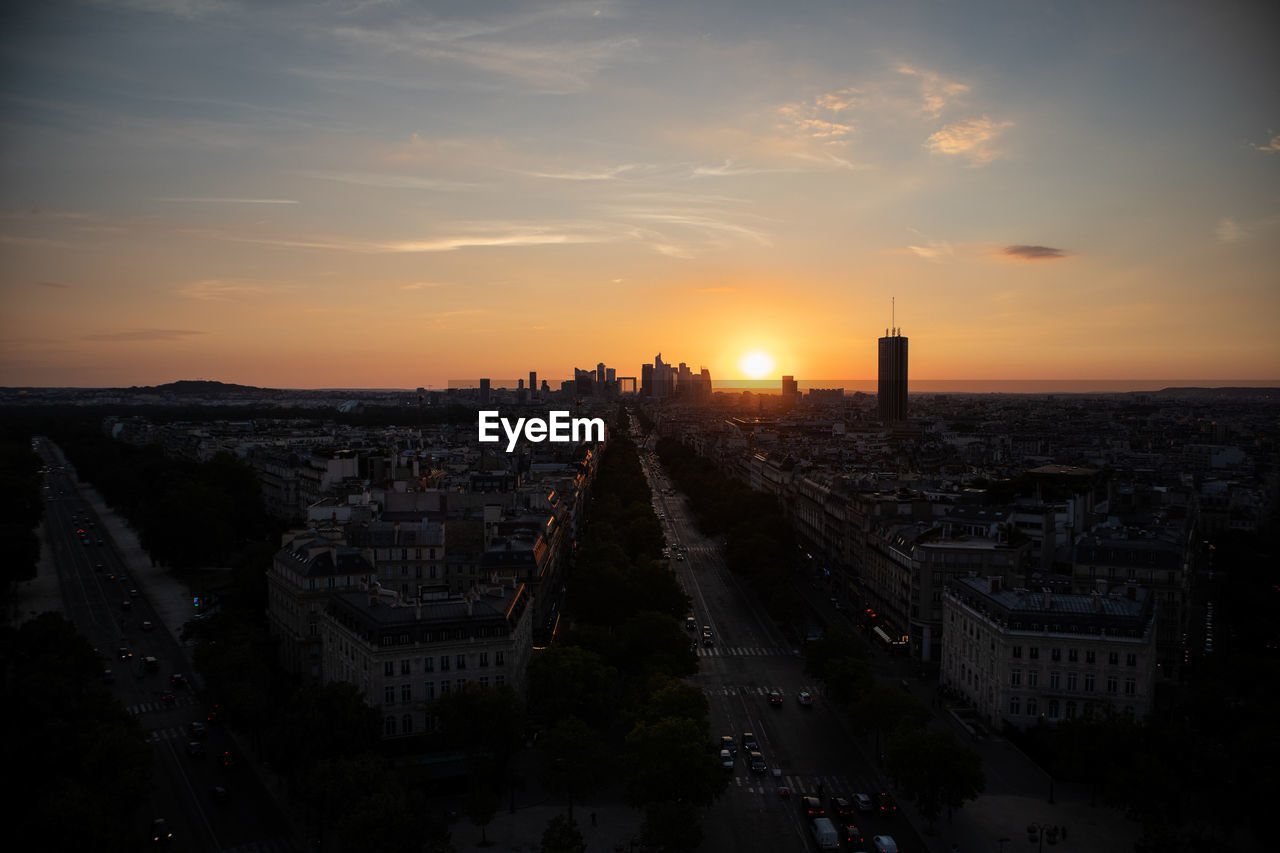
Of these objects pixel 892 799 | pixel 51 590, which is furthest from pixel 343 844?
pixel 51 590

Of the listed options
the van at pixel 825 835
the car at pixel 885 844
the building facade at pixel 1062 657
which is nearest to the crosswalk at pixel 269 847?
the van at pixel 825 835

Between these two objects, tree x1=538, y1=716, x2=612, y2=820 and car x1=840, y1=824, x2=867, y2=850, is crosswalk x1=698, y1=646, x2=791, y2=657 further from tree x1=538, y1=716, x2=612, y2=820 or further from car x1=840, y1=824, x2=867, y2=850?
car x1=840, y1=824, x2=867, y2=850

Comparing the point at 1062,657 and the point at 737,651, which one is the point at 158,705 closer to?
the point at 737,651

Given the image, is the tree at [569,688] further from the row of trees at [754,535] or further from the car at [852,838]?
the row of trees at [754,535]

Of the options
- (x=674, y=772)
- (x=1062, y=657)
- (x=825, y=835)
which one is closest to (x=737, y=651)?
(x=1062, y=657)

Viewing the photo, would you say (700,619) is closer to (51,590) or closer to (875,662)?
(875,662)

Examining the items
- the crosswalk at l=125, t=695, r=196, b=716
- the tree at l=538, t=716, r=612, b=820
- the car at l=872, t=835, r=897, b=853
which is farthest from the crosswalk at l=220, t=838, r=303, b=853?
the car at l=872, t=835, r=897, b=853
